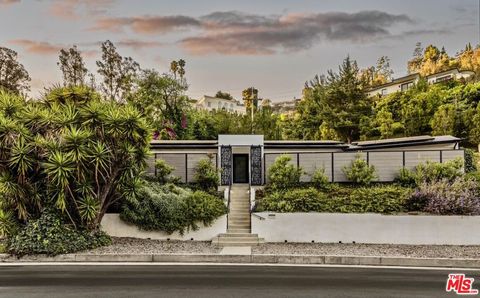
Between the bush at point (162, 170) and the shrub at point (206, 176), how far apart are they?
1509 millimetres

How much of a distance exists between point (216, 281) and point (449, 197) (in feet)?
40.4

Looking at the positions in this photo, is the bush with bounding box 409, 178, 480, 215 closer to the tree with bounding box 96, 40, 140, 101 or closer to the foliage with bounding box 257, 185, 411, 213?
the foliage with bounding box 257, 185, 411, 213

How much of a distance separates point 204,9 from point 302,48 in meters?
9.07

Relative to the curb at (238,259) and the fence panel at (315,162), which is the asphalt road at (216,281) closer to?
the curb at (238,259)

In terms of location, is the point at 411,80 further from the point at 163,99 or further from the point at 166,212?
the point at 166,212

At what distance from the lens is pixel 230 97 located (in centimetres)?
11131

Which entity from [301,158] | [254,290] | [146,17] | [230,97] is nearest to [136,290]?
[254,290]

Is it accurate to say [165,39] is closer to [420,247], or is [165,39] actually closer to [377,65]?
[420,247]

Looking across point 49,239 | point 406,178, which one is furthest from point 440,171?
point 49,239

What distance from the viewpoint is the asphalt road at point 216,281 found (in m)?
9.81

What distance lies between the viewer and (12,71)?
39.0 metres

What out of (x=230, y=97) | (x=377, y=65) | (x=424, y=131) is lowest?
(x=424, y=131)

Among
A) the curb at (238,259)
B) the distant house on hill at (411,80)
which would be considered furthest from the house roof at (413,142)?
the distant house on hill at (411,80)

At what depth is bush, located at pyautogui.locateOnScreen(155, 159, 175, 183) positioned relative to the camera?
22.3 metres
